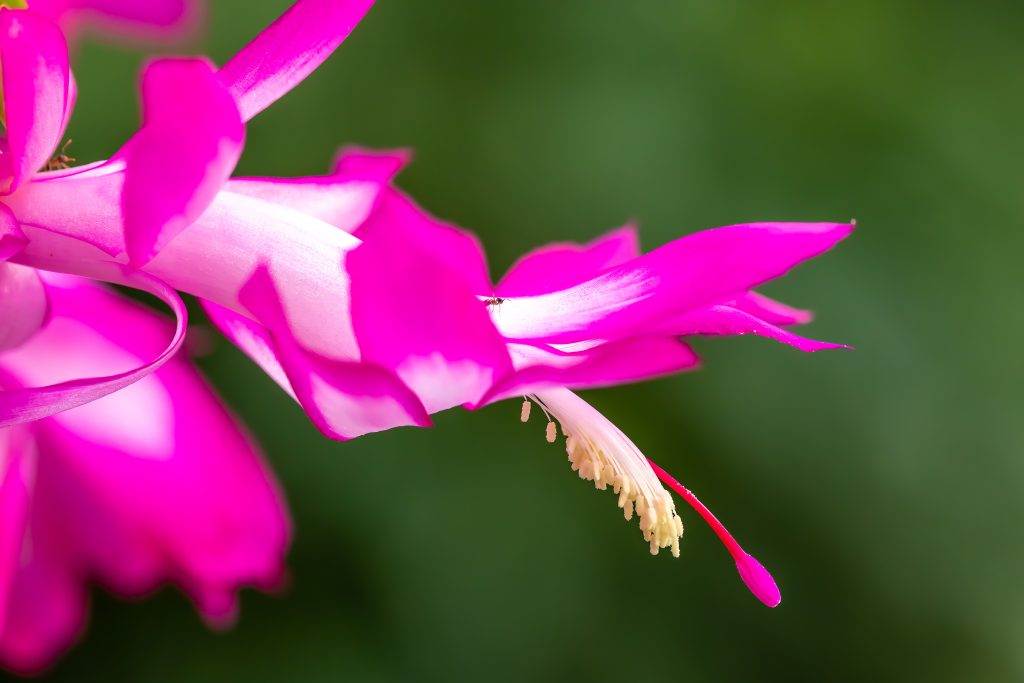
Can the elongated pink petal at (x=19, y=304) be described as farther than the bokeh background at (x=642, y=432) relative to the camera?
No

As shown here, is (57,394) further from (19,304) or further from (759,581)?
(759,581)

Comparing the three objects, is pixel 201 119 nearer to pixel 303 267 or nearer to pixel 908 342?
pixel 303 267

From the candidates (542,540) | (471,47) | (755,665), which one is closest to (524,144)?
(471,47)

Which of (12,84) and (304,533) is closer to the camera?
(12,84)

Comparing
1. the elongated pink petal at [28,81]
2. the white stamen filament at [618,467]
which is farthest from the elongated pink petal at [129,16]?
the white stamen filament at [618,467]

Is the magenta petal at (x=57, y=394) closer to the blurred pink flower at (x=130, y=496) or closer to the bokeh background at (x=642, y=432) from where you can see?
the blurred pink flower at (x=130, y=496)

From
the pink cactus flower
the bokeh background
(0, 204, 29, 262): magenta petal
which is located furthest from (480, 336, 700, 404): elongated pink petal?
the bokeh background
